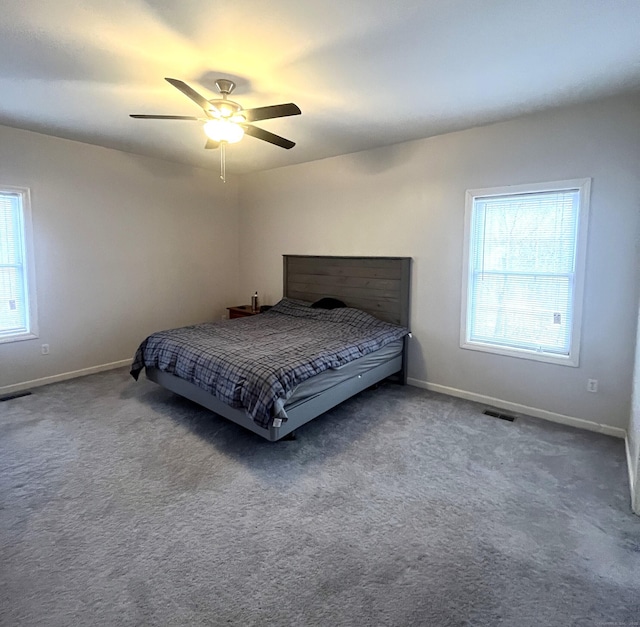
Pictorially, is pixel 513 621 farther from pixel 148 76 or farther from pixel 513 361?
pixel 148 76

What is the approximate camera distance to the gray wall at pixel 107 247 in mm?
3996

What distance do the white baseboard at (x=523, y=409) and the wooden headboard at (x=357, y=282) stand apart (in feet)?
2.38

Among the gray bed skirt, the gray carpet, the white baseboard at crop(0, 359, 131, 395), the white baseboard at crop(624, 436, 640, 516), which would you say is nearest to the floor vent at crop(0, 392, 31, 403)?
the white baseboard at crop(0, 359, 131, 395)

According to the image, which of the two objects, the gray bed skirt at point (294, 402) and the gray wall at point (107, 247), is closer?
the gray bed skirt at point (294, 402)

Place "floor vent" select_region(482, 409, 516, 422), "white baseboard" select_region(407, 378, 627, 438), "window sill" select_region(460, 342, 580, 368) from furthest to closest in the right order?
"floor vent" select_region(482, 409, 516, 422), "window sill" select_region(460, 342, 580, 368), "white baseboard" select_region(407, 378, 627, 438)

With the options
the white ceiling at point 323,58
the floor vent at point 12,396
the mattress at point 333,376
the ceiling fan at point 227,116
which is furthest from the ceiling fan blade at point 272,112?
the floor vent at point 12,396

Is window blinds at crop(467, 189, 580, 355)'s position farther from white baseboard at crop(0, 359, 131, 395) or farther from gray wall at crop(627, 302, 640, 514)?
white baseboard at crop(0, 359, 131, 395)

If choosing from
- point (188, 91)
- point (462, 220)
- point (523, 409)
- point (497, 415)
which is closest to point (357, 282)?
point (462, 220)

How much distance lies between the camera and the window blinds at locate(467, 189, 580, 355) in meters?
3.27

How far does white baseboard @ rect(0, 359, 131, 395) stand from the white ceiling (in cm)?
253

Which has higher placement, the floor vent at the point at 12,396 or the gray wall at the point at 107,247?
the gray wall at the point at 107,247

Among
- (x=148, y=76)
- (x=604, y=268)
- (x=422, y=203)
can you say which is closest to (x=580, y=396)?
(x=604, y=268)

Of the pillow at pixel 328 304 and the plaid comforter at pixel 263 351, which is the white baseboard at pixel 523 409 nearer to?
the plaid comforter at pixel 263 351

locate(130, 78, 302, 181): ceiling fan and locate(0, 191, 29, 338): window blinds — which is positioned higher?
locate(130, 78, 302, 181): ceiling fan
